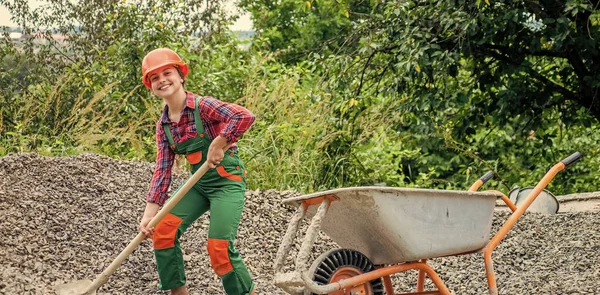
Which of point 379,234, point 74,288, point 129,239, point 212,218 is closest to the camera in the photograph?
point 379,234

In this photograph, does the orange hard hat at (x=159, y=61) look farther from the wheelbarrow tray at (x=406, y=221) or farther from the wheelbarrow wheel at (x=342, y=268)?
the wheelbarrow wheel at (x=342, y=268)

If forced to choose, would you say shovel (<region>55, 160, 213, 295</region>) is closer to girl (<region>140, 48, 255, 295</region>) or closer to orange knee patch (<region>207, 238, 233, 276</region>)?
girl (<region>140, 48, 255, 295</region>)

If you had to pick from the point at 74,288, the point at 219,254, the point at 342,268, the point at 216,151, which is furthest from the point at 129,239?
the point at 342,268

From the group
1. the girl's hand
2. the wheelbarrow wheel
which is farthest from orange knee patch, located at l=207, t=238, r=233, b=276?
the wheelbarrow wheel

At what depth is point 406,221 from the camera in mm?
3160

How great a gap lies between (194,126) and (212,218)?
393mm

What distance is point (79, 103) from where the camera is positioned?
7270 mm

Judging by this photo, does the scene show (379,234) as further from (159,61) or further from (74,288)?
(74,288)

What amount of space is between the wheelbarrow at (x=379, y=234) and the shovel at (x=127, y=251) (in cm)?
41

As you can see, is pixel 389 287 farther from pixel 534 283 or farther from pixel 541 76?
pixel 541 76

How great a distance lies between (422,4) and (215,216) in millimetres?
3651

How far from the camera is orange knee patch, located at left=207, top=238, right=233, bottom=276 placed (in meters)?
3.37

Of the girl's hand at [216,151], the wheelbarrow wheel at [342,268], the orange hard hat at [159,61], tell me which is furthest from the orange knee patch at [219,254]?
the orange hard hat at [159,61]

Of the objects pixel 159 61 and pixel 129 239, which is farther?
pixel 129 239
